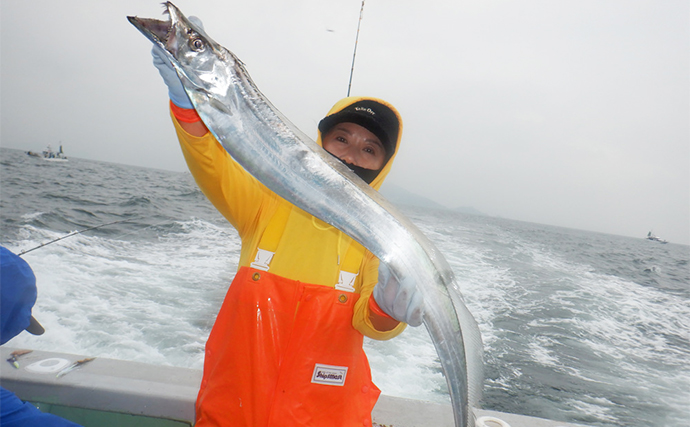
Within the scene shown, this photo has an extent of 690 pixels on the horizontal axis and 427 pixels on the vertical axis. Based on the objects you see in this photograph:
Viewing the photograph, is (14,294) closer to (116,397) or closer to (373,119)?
(116,397)

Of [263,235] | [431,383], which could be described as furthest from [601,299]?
[263,235]

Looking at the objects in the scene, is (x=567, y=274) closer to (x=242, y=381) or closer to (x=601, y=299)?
(x=601, y=299)

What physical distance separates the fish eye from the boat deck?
2652 mm

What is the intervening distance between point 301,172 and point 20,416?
2.19 m

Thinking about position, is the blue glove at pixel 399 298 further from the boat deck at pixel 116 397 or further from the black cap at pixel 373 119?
the boat deck at pixel 116 397

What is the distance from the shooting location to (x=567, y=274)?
1399 cm

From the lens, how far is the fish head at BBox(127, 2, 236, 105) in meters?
1.20

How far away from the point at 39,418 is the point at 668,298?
17.1 m

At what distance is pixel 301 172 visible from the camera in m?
1.35

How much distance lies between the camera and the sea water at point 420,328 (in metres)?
4.92

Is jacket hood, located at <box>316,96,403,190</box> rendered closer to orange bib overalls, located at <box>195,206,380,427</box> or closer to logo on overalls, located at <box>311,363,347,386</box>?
orange bib overalls, located at <box>195,206,380,427</box>

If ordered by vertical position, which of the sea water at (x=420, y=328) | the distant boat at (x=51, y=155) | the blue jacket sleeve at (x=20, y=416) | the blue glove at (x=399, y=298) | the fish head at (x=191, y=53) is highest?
the fish head at (x=191, y=53)

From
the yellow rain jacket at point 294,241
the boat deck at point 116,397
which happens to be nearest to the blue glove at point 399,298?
the yellow rain jacket at point 294,241

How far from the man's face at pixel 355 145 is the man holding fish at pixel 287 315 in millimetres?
639
